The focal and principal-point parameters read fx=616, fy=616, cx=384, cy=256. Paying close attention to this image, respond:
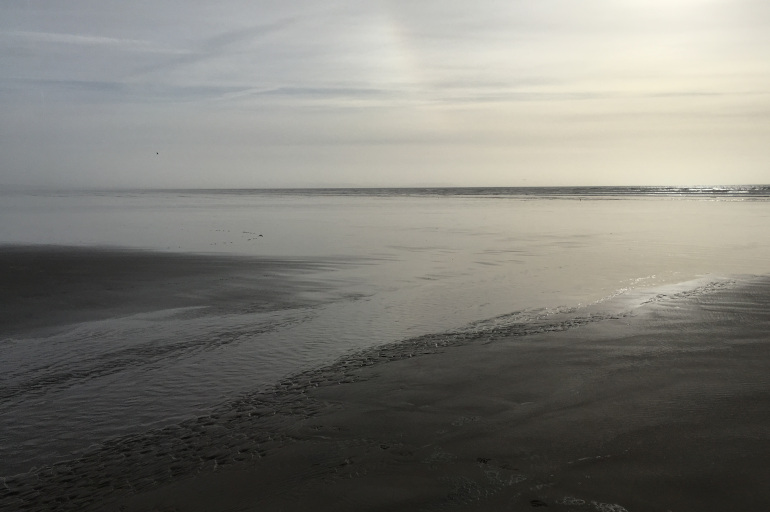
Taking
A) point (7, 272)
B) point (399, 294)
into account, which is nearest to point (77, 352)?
point (399, 294)

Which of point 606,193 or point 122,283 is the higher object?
point 606,193

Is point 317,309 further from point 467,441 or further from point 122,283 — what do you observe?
point 467,441

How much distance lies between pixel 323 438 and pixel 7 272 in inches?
492

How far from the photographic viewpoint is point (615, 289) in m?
11.5

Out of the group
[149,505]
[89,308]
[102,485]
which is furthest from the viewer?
[89,308]

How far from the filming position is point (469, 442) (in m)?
4.83

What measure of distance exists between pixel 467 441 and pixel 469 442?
0.02m

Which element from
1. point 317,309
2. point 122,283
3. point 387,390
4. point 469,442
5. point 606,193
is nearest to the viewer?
point 469,442

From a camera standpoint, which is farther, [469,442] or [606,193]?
[606,193]

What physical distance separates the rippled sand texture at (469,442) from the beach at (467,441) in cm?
2

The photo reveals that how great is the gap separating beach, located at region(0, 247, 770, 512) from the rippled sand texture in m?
0.02

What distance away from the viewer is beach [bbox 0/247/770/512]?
13.2 feet

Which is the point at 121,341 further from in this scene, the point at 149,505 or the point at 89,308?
the point at 149,505

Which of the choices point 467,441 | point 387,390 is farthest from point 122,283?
point 467,441
